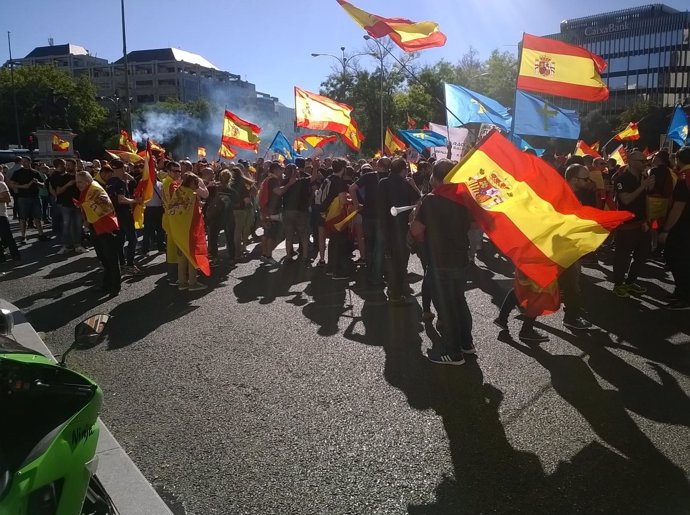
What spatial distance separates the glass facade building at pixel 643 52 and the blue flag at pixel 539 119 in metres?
87.5

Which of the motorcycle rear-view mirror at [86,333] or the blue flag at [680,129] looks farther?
the blue flag at [680,129]

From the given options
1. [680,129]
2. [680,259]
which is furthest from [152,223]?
[680,129]

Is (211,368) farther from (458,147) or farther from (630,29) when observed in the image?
(630,29)

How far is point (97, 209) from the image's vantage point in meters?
7.86

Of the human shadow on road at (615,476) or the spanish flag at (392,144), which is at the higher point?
the spanish flag at (392,144)

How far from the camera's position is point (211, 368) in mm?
5254

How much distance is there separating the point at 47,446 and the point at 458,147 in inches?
491

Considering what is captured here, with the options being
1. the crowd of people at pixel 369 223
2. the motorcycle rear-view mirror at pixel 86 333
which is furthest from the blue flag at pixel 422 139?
the motorcycle rear-view mirror at pixel 86 333

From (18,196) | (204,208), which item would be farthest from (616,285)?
(18,196)

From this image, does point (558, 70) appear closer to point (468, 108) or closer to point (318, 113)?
point (468, 108)

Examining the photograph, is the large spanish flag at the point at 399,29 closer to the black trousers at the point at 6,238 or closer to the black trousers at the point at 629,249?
the black trousers at the point at 629,249

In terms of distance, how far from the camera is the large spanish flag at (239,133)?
1705cm

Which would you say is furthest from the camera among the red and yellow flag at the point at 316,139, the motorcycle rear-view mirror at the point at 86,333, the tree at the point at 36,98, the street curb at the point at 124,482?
the tree at the point at 36,98

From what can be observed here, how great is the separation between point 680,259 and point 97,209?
7.74 meters
